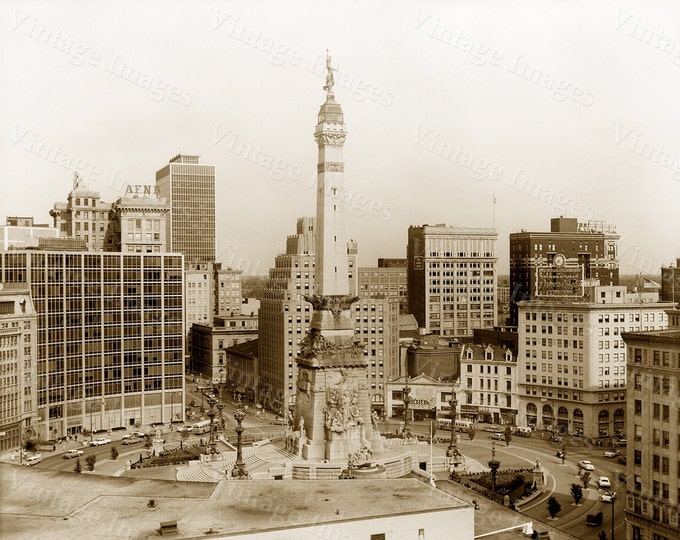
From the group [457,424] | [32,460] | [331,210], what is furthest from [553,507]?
[32,460]

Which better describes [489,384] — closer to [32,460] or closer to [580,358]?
[580,358]

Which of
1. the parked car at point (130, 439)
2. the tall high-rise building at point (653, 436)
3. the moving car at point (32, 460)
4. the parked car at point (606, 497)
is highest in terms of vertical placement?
the tall high-rise building at point (653, 436)

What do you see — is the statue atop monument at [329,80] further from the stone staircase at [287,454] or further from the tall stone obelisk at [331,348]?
the stone staircase at [287,454]

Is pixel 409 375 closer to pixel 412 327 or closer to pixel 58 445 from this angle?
pixel 412 327

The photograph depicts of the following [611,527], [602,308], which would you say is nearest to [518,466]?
[611,527]

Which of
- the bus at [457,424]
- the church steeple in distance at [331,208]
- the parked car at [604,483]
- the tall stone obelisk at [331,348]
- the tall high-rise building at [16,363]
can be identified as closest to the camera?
the parked car at [604,483]

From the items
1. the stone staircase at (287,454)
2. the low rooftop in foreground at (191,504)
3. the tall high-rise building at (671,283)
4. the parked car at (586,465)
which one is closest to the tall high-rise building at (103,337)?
the stone staircase at (287,454)
